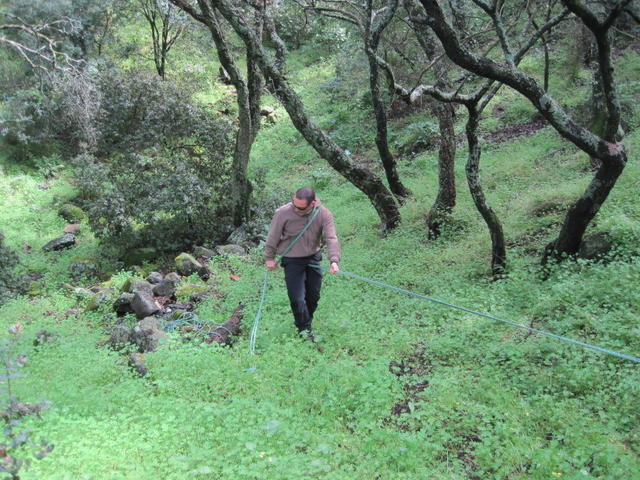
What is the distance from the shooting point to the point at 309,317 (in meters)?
6.28

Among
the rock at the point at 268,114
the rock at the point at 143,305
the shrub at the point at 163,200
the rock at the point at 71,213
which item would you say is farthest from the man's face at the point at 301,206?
the rock at the point at 268,114

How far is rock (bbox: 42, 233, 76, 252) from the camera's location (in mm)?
13039

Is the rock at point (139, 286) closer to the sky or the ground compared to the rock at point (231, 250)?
closer to the ground

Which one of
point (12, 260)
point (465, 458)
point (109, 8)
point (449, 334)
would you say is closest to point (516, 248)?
point (449, 334)

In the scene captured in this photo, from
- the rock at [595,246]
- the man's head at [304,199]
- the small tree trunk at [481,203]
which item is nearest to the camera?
the man's head at [304,199]

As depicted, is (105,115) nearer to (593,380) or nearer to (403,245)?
(403,245)

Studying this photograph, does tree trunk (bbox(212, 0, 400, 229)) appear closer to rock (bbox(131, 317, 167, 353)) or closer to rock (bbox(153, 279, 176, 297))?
rock (bbox(153, 279, 176, 297))

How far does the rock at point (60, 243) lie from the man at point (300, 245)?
908cm

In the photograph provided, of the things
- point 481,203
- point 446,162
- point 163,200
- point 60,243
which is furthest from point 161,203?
point 481,203

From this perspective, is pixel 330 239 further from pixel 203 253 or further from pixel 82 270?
pixel 82 270

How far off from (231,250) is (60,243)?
5.31 metres

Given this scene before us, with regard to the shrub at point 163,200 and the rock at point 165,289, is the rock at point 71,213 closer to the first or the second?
the shrub at point 163,200

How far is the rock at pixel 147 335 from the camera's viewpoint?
6262mm

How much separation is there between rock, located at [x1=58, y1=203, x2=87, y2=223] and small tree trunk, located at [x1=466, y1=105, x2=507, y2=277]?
1228cm
